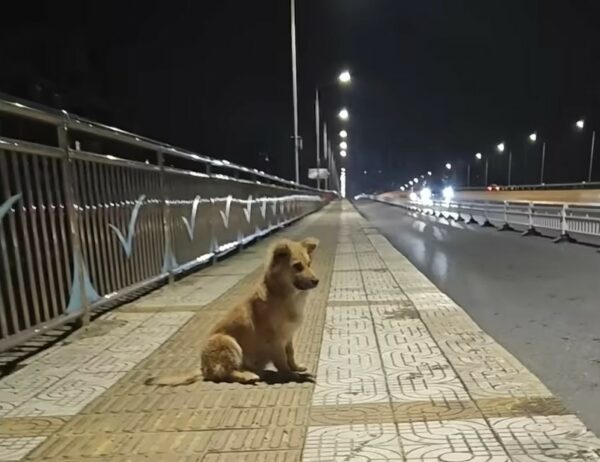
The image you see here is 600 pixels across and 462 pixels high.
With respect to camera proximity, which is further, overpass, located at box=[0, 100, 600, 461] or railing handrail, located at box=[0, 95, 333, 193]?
railing handrail, located at box=[0, 95, 333, 193]

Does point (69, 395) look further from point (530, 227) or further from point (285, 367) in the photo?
point (530, 227)

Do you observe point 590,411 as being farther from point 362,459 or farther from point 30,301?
point 30,301

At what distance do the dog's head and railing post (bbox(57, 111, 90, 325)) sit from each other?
244cm

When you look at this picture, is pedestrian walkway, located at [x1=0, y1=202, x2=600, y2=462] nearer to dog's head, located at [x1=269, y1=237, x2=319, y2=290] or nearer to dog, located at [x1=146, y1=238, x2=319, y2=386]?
dog, located at [x1=146, y1=238, x2=319, y2=386]

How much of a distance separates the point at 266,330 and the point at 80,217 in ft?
8.93

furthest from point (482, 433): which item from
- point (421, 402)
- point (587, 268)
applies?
point (587, 268)

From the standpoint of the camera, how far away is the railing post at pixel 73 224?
5590mm

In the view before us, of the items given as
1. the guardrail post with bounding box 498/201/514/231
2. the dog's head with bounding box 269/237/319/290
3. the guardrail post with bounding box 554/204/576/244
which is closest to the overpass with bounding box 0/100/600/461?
the dog's head with bounding box 269/237/319/290

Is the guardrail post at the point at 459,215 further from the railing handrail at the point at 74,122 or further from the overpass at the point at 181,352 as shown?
the railing handrail at the point at 74,122

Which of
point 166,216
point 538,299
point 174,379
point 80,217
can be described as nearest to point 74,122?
point 80,217

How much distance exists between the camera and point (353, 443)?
3150 millimetres

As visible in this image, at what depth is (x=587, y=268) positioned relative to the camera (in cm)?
1041

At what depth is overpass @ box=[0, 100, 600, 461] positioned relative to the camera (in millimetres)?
3193

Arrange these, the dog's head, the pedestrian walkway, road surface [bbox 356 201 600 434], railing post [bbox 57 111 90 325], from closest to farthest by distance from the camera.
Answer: the pedestrian walkway
the dog's head
road surface [bbox 356 201 600 434]
railing post [bbox 57 111 90 325]
